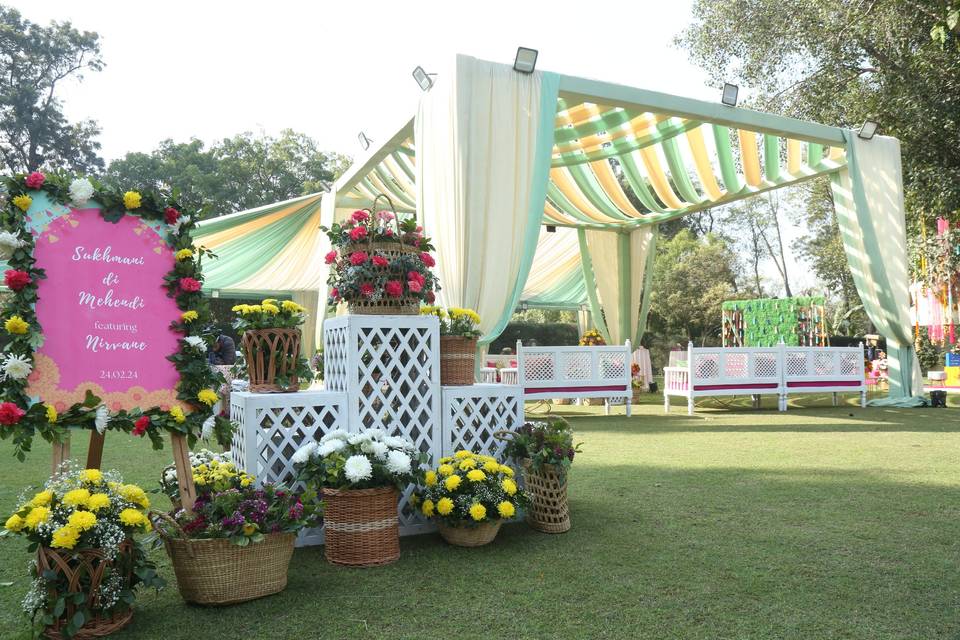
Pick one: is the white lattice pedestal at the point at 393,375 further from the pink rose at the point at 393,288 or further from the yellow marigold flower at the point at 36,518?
the yellow marigold flower at the point at 36,518

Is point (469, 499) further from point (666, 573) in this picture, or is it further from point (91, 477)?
point (91, 477)

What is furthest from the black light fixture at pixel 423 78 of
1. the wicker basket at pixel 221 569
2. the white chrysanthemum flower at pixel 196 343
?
the wicker basket at pixel 221 569

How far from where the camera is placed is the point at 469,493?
313 cm

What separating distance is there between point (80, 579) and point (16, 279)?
39.7 inches

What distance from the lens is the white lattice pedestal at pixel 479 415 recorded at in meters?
3.55

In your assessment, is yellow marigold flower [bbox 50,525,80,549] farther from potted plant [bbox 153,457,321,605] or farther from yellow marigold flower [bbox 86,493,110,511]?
potted plant [bbox 153,457,321,605]

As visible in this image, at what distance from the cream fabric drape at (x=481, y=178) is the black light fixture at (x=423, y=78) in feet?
0.26

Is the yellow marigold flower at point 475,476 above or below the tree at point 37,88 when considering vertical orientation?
below

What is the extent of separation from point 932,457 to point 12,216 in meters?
5.83

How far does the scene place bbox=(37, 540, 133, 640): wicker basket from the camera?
2131mm

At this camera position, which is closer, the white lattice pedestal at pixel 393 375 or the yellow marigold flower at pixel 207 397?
the yellow marigold flower at pixel 207 397

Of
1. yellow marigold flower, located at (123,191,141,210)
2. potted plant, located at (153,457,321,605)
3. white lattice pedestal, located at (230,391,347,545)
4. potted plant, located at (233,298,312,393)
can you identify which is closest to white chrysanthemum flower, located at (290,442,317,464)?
white lattice pedestal, located at (230,391,347,545)

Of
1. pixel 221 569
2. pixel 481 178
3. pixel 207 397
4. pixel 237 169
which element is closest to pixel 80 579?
pixel 221 569

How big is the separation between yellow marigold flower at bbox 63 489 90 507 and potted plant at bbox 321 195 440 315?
149 centimetres
